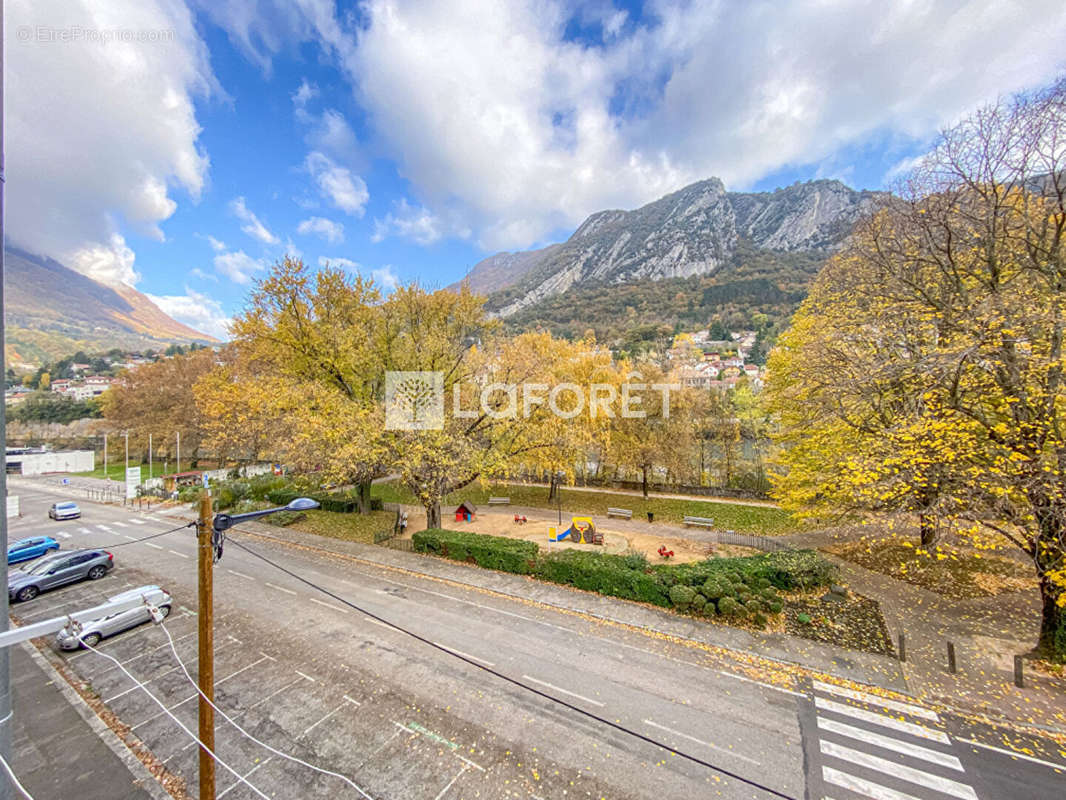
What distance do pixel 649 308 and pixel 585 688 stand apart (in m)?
124

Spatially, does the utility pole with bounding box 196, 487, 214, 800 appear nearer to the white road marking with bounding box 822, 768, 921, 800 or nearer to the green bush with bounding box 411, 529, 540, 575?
the white road marking with bounding box 822, 768, 921, 800

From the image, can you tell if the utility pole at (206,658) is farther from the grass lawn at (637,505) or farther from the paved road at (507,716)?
the grass lawn at (637,505)

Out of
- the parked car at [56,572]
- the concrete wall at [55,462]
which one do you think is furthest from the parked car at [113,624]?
the concrete wall at [55,462]

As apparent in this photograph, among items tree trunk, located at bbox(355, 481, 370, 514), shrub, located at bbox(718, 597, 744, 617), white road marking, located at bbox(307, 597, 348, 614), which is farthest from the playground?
white road marking, located at bbox(307, 597, 348, 614)

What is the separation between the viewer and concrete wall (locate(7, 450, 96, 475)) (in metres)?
54.0

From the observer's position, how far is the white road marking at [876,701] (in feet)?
29.3

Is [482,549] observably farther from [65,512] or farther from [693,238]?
[693,238]

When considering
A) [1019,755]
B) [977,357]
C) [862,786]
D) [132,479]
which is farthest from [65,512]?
[977,357]

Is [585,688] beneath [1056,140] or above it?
beneath

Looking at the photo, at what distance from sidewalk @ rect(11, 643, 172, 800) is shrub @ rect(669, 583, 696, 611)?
41.4 ft

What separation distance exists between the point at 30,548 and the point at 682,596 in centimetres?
3142

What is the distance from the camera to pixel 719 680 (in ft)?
33.1

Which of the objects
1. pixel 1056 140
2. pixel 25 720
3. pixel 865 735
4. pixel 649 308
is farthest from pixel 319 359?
pixel 649 308

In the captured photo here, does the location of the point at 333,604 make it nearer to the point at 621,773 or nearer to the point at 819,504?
the point at 621,773
